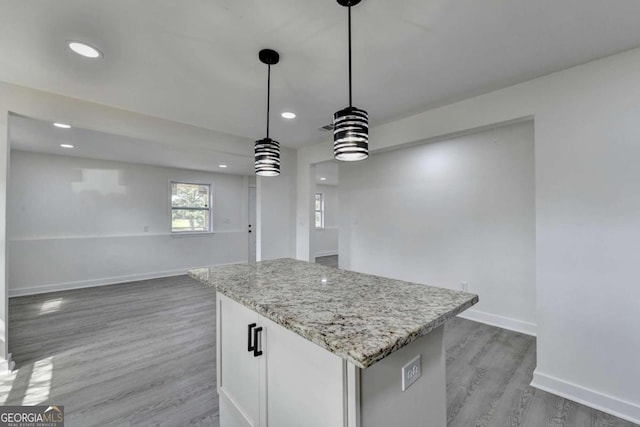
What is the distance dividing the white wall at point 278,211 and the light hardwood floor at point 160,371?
4.28ft

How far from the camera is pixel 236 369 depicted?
5.32 ft

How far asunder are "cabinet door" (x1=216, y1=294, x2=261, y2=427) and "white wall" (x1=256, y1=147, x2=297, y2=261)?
270cm

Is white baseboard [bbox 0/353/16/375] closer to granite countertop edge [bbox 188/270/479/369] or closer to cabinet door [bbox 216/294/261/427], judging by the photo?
cabinet door [bbox 216/294/261/427]

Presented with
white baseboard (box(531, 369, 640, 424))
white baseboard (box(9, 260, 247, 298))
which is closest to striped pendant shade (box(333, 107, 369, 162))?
white baseboard (box(531, 369, 640, 424))

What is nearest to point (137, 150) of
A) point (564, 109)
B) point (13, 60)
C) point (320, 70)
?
point (13, 60)

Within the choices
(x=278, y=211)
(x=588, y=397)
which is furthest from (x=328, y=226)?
(x=588, y=397)

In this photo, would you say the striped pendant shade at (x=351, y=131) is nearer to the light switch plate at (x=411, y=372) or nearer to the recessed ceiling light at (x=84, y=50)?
the light switch plate at (x=411, y=372)

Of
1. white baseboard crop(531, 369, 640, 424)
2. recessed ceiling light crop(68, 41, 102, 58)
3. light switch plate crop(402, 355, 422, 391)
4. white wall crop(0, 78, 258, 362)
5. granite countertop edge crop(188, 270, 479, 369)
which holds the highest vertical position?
recessed ceiling light crop(68, 41, 102, 58)

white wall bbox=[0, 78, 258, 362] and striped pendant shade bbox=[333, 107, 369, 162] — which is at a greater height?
white wall bbox=[0, 78, 258, 362]

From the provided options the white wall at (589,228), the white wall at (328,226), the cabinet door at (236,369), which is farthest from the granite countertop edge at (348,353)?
the white wall at (328,226)

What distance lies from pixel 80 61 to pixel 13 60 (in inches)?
19.2

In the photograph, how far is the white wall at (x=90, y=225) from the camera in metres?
→ 4.65

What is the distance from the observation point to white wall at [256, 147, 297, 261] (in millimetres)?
4473

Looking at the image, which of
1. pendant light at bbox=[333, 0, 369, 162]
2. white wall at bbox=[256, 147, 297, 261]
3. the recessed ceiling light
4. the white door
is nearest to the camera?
pendant light at bbox=[333, 0, 369, 162]
